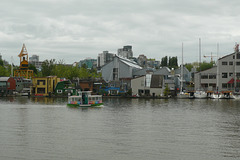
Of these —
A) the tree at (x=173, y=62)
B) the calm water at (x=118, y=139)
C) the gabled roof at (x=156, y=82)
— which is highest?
the tree at (x=173, y=62)

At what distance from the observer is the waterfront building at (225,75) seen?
87.9m

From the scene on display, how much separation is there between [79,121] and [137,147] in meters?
14.8

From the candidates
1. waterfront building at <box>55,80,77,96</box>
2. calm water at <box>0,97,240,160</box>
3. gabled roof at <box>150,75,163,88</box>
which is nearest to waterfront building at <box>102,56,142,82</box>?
waterfront building at <box>55,80,77,96</box>

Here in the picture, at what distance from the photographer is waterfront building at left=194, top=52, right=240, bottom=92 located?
87.9 m

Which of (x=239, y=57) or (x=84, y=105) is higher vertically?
(x=239, y=57)

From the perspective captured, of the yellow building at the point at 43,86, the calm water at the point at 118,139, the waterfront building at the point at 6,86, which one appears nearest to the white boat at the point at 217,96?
the calm water at the point at 118,139

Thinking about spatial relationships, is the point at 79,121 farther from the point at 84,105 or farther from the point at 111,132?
the point at 84,105

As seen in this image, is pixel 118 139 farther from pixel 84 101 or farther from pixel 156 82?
pixel 156 82

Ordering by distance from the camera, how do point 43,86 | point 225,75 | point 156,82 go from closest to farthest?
point 156,82 → point 225,75 → point 43,86

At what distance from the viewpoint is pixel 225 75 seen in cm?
8888

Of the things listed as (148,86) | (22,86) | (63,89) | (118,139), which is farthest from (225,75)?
(118,139)

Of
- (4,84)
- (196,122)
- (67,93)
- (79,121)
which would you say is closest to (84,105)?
(79,121)

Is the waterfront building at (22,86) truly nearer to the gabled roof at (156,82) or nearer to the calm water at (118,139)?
the gabled roof at (156,82)

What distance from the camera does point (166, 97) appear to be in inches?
3287
